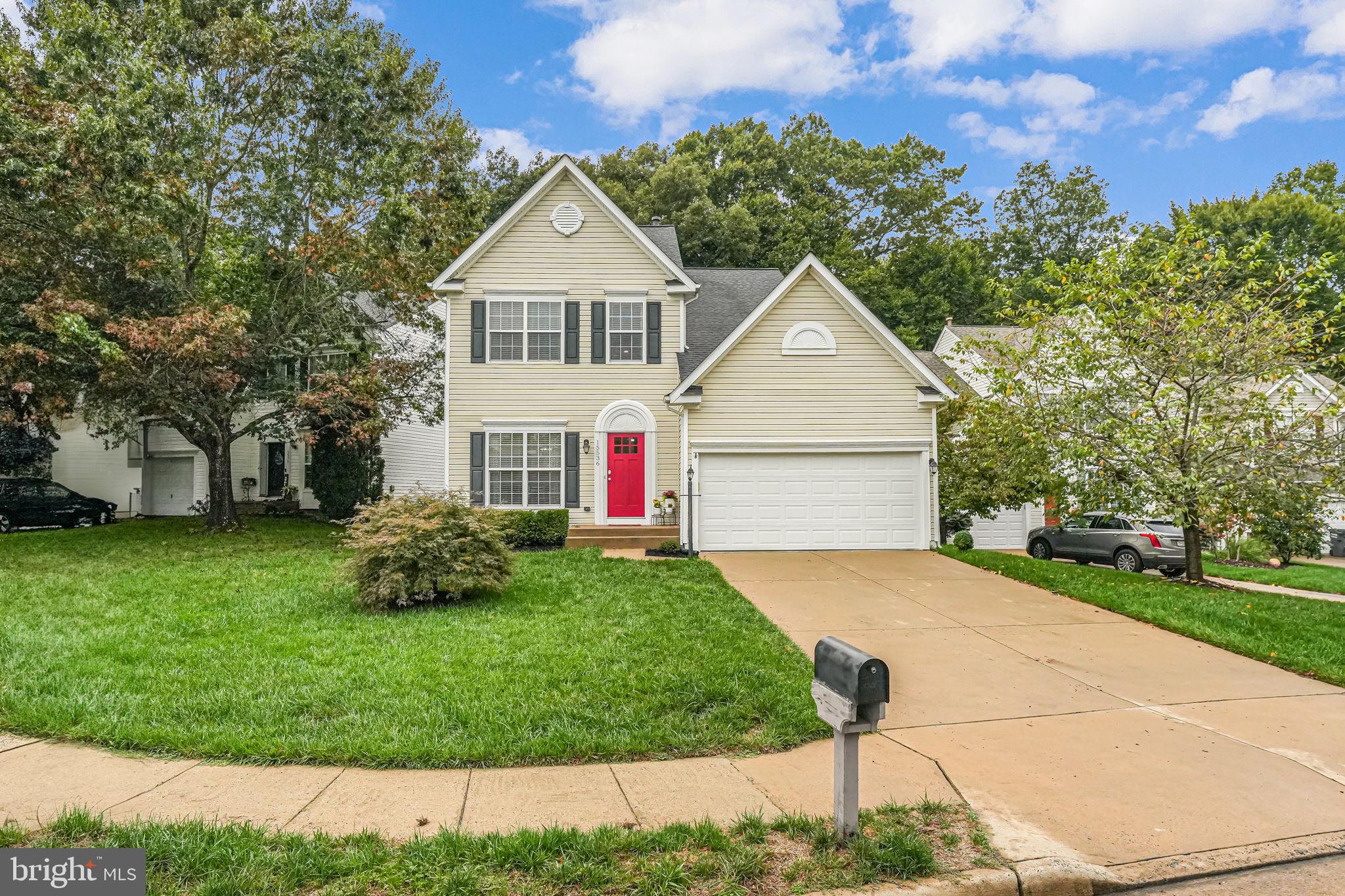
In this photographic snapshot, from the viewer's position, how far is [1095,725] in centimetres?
516

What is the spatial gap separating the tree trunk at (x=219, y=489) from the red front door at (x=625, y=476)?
955 centimetres

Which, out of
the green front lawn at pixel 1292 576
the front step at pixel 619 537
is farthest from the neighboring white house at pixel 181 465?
the green front lawn at pixel 1292 576

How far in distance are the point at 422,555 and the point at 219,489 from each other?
39.8ft

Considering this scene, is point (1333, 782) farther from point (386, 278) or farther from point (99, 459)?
point (99, 459)

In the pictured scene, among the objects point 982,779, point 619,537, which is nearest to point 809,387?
point 619,537

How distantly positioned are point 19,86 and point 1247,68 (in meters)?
26.5

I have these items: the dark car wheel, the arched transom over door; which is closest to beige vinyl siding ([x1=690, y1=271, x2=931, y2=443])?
the arched transom over door

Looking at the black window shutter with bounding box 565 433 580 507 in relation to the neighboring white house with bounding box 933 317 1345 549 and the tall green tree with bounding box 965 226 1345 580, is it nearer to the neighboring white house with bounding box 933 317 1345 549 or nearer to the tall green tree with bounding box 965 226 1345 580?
the neighboring white house with bounding box 933 317 1345 549

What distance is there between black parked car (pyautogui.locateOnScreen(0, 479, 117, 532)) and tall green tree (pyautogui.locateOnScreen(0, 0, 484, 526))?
8.27ft

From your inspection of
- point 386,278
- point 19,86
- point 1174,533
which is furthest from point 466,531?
point 1174,533

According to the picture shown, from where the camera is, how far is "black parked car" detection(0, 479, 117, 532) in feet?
63.4

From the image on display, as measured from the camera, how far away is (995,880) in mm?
3117

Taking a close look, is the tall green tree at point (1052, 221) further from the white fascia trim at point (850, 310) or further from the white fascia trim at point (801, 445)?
the white fascia trim at point (801, 445)

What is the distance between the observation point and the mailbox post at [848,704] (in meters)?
3.21
